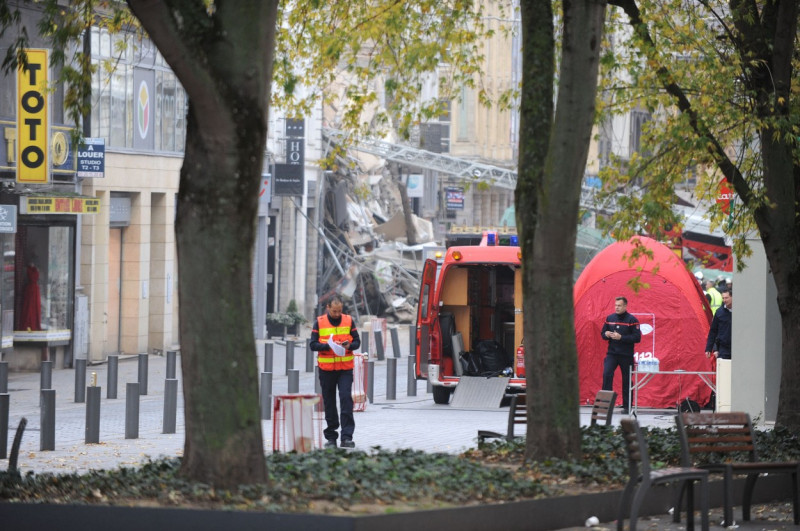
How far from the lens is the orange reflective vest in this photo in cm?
1595

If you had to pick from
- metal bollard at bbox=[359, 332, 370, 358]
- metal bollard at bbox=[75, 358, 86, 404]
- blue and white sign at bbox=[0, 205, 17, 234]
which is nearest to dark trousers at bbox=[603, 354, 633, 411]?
metal bollard at bbox=[75, 358, 86, 404]

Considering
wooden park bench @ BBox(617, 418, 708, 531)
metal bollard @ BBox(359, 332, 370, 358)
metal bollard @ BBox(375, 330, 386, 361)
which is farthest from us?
metal bollard @ BBox(375, 330, 386, 361)

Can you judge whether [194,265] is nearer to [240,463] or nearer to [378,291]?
[240,463]

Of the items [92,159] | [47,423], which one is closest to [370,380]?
[47,423]

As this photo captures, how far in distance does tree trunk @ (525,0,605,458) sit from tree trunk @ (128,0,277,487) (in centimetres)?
293

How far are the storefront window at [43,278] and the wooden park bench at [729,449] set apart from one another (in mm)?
18246

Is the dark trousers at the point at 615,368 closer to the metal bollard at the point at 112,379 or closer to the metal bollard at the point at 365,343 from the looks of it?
the metal bollard at the point at 112,379

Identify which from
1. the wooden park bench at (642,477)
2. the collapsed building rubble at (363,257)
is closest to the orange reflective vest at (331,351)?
the wooden park bench at (642,477)

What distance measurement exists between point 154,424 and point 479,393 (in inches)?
207

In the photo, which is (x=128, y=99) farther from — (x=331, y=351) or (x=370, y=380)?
(x=331, y=351)

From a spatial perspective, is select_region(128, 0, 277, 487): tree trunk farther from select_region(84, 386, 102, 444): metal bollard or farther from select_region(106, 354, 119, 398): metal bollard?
select_region(106, 354, 119, 398): metal bollard

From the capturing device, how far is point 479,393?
71.8ft

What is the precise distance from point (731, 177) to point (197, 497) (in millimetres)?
7040

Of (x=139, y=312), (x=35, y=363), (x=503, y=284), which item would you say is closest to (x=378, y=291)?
(x=139, y=312)
